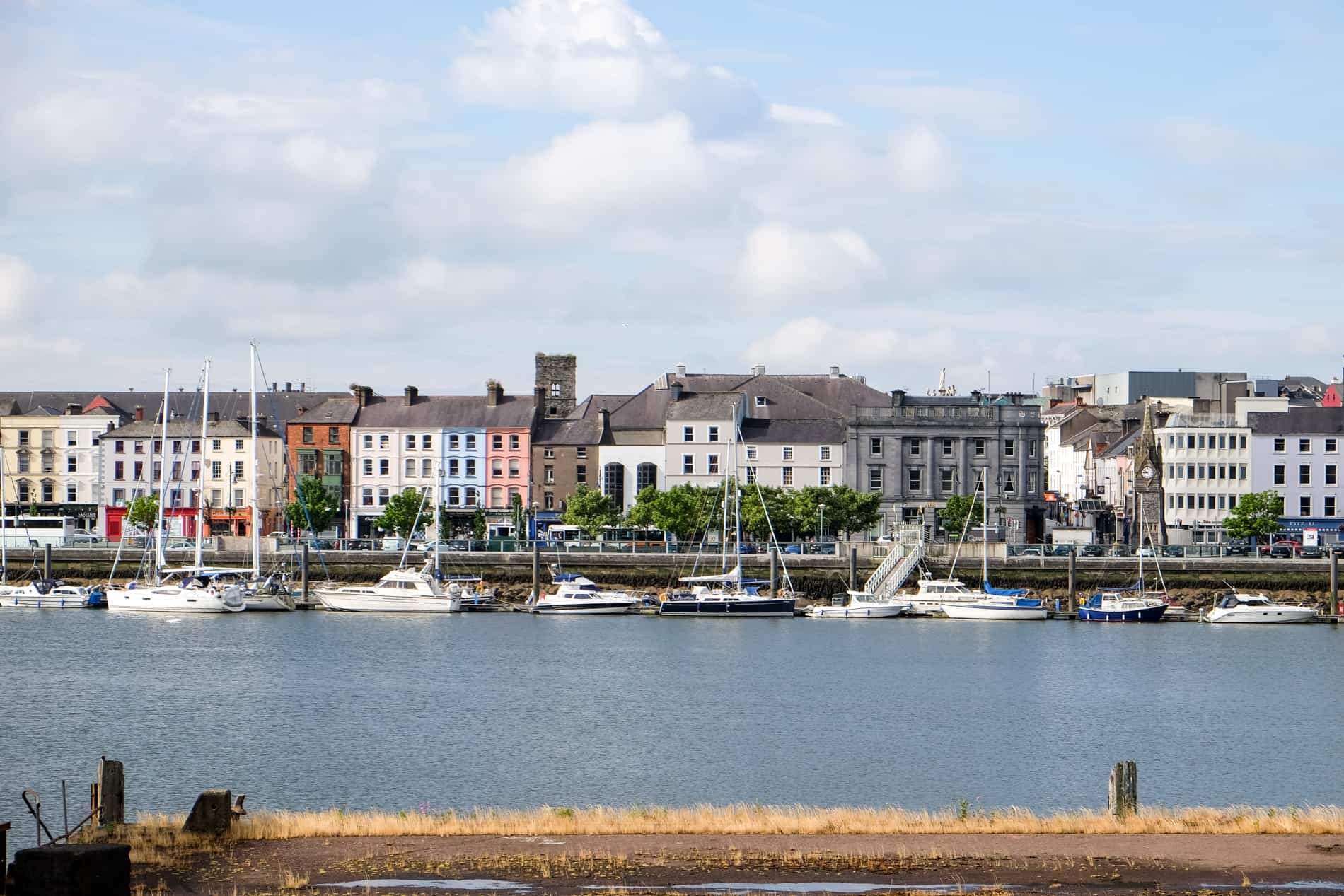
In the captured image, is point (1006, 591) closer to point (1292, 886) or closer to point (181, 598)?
point (181, 598)

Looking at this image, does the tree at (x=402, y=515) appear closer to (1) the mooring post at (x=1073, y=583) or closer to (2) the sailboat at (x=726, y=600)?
(2) the sailboat at (x=726, y=600)

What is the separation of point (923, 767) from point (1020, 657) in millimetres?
26342

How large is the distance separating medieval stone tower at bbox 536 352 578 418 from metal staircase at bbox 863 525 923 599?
35.2m

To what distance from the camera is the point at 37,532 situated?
107m

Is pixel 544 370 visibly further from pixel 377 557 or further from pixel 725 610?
pixel 725 610

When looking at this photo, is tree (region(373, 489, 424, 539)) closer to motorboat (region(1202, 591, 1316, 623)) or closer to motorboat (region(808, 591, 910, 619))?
motorboat (region(808, 591, 910, 619))

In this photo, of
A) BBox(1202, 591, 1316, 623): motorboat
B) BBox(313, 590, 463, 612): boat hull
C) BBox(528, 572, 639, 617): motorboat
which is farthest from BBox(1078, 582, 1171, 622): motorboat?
BBox(313, 590, 463, 612): boat hull

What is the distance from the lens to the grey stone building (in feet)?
348

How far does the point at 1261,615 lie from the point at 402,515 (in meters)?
51.7

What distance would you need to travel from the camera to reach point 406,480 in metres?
115

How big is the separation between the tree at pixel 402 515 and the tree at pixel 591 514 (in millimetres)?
9440

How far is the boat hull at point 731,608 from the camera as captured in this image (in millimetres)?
82250

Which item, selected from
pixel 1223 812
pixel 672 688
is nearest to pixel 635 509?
pixel 672 688

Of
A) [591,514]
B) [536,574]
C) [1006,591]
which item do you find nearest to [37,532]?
[591,514]
